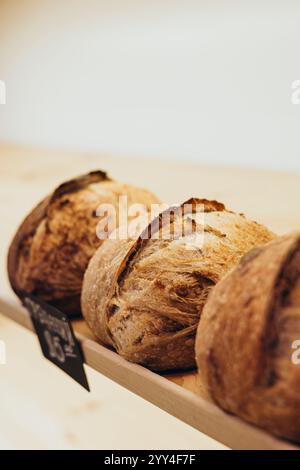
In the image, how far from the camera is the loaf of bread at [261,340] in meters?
0.94

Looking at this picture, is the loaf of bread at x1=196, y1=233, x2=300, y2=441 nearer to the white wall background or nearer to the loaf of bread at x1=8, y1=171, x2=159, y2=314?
the loaf of bread at x1=8, y1=171, x2=159, y2=314

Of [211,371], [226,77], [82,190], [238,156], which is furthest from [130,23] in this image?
[211,371]

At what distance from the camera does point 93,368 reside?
5.06 ft

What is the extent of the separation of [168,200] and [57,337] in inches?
30.3

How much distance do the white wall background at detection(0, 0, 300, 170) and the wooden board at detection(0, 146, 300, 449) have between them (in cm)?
6

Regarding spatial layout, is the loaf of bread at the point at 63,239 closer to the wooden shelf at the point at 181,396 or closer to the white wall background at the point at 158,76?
the wooden shelf at the point at 181,396

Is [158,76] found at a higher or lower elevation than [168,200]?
higher

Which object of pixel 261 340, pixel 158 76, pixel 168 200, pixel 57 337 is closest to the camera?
pixel 261 340

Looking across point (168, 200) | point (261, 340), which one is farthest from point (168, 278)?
point (168, 200)

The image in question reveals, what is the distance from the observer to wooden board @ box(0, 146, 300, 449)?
114 centimetres

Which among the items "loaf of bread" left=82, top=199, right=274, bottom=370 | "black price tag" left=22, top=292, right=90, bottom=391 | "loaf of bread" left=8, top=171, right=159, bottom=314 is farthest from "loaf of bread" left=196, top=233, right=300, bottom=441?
"loaf of bread" left=8, top=171, right=159, bottom=314

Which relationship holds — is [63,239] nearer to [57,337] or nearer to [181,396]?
[57,337]

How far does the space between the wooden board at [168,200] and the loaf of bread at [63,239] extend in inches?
4.4

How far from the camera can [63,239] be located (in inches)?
69.3
